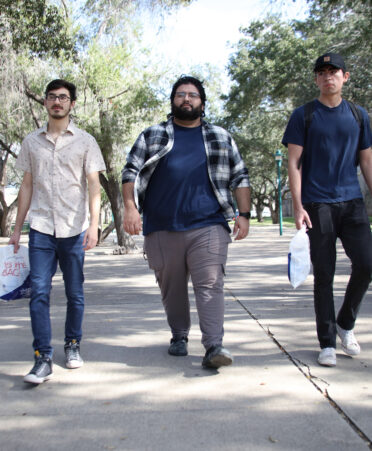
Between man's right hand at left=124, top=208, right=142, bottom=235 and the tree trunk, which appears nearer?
man's right hand at left=124, top=208, right=142, bottom=235

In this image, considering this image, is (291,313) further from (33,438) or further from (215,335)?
(33,438)

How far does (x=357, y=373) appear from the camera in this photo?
3619 mm

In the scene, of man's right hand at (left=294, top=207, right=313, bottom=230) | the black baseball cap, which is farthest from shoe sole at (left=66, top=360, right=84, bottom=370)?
the black baseball cap

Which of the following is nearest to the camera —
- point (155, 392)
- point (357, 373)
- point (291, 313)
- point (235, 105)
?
point (155, 392)

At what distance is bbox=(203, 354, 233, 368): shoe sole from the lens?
12.1 ft

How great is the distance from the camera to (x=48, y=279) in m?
3.87

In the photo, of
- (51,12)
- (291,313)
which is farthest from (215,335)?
(51,12)

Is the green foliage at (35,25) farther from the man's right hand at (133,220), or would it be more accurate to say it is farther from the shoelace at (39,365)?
the shoelace at (39,365)

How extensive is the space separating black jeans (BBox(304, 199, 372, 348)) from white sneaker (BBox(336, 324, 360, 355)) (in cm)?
20

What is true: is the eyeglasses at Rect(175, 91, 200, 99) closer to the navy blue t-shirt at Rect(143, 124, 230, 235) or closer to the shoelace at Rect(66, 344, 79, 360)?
the navy blue t-shirt at Rect(143, 124, 230, 235)

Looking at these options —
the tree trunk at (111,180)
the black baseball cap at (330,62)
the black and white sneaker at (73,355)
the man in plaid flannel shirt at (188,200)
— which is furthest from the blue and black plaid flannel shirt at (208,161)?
the tree trunk at (111,180)

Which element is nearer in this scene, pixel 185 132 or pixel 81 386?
pixel 81 386

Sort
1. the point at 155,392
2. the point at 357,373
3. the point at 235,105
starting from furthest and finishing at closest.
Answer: the point at 235,105 < the point at 357,373 < the point at 155,392

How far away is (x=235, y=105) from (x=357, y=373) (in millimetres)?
21111
